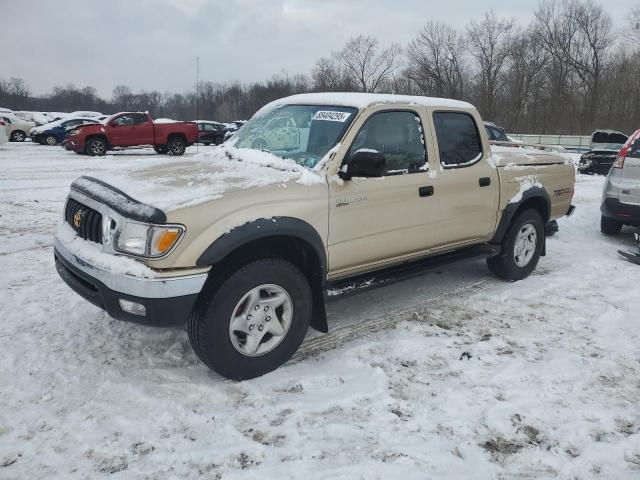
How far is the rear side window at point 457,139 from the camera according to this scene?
15.0 feet

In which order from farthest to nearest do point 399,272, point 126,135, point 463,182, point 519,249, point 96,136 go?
1. point 126,135
2. point 96,136
3. point 519,249
4. point 463,182
5. point 399,272

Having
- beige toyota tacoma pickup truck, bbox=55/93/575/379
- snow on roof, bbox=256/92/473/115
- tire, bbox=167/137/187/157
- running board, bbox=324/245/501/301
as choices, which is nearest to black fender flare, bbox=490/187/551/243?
beige toyota tacoma pickup truck, bbox=55/93/575/379

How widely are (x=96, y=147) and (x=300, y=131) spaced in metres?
17.2

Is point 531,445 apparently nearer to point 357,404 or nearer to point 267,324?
point 357,404

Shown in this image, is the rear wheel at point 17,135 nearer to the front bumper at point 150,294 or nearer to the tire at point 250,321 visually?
the front bumper at point 150,294

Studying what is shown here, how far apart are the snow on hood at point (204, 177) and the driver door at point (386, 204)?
14.0 inches

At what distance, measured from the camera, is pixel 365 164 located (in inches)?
141

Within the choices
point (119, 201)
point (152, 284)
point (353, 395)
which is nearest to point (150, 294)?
point (152, 284)

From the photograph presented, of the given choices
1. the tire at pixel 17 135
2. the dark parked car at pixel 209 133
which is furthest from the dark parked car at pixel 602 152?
the tire at pixel 17 135

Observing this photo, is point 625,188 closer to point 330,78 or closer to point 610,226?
point 610,226

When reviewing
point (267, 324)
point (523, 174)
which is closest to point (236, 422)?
point (267, 324)

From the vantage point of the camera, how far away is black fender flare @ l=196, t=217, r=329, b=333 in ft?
10.0

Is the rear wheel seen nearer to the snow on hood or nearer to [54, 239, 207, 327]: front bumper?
the snow on hood

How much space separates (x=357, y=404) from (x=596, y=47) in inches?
2254
